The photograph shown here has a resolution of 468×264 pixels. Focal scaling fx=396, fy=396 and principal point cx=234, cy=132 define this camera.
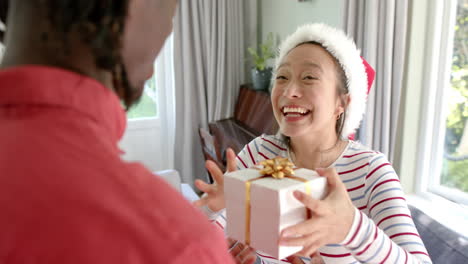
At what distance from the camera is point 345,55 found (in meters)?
1.35

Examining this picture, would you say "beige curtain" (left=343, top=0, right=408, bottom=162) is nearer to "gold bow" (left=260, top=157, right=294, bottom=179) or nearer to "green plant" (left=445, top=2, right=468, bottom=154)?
"green plant" (left=445, top=2, right=468, bottom=154)

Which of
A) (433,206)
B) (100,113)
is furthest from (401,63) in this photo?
(100,113)

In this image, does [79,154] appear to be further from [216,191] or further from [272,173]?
[216,191]

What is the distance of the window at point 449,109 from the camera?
6.52ft

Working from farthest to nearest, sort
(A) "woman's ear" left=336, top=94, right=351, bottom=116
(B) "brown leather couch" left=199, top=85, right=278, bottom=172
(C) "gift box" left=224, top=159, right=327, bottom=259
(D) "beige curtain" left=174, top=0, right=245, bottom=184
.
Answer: (D) "beige curtain" left=174, top=0, right=245, bottom=184 < (B) "brown leather couch" left=199, top=85, right=278, bottom=172 < (A) "woman's ear" left=336, top=94, right=351, bottom=116 < (C) "gift box" left=224, top=159, right=327, bottom=259

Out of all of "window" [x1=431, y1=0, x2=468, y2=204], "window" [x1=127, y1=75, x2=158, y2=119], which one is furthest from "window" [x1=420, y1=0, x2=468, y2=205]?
"window" [x1=127, y1=75, x2=158, y2=119]

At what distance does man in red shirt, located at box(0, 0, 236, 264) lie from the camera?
1.06 ft

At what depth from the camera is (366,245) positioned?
886mm

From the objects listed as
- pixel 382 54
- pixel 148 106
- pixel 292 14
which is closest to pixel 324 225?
pixel 382 54

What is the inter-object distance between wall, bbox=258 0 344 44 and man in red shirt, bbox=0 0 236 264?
1.97 m

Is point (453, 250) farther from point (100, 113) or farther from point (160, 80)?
point (160, 80)

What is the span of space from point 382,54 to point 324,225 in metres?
1.45

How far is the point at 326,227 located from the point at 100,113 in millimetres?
574

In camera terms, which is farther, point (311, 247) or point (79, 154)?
point (311, 247)
